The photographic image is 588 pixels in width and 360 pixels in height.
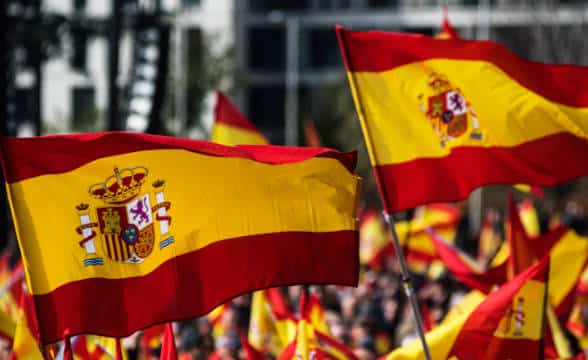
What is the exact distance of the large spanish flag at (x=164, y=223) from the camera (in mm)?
7195

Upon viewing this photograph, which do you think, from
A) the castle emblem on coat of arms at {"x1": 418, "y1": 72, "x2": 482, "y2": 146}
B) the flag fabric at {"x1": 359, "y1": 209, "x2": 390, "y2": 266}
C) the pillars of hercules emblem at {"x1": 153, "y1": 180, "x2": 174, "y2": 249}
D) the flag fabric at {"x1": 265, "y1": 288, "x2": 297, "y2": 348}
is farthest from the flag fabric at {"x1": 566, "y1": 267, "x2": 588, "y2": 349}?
the pillars of hercules emblem at {"x1": 153, "y1": 180, "x2": 174, "y2": 249}

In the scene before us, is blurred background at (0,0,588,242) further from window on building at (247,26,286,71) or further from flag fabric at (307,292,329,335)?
flag fabric at (307,292,329,335)

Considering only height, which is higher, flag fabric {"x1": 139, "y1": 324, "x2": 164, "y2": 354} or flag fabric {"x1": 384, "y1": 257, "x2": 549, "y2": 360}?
flag fabric {"x1": 384, "y1": 257, "x2": 549, "y2": 360}

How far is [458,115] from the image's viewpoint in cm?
929

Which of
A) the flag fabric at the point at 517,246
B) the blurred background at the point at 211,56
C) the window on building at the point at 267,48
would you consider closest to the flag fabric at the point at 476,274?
the flag fabric at the point at 517,246

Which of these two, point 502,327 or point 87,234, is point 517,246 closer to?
point 502,327

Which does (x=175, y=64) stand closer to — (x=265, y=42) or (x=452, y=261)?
(x=265, y=42)

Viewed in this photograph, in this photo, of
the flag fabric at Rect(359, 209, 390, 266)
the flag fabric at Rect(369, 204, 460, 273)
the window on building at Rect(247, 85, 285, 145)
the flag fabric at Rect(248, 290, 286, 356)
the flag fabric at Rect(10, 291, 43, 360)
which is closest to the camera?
the flag fabric at Rect(10, 291, 43, 360)

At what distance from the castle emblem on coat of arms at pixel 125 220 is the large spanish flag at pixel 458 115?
1.65 m

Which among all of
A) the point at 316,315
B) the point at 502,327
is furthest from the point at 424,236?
the point at 502,327

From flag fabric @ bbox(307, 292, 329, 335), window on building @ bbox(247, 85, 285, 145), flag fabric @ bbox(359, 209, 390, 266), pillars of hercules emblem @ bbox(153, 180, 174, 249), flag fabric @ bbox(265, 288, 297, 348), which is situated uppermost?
pillars of hercules emblem @ bbox(153, 180, 174, 249)

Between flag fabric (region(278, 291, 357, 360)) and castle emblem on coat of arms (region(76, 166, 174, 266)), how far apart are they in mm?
1487

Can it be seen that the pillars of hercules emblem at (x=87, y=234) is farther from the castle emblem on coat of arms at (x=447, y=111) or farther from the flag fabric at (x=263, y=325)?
the flag fabric at (x=263, y=325)

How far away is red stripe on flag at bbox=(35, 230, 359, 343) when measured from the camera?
285 inches
